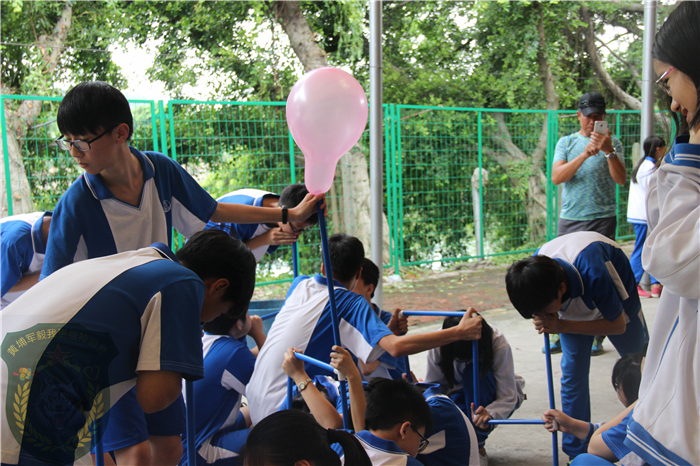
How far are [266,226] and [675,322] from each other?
7.41 feet

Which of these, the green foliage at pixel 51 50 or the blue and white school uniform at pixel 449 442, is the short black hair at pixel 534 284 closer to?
the blue and white school uniform at pixel 449 442

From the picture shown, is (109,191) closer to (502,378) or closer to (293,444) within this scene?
(293,444)

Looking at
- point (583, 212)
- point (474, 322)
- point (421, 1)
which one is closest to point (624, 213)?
point (421, 1)

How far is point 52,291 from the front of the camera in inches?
44.6

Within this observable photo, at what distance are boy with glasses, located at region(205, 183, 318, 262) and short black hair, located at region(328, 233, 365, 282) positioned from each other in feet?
1.13

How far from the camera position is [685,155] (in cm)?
113

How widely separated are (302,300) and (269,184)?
377 centimetres

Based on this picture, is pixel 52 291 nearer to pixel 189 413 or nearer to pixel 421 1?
pixel 189 413

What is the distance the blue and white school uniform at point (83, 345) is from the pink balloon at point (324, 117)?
2.64ft

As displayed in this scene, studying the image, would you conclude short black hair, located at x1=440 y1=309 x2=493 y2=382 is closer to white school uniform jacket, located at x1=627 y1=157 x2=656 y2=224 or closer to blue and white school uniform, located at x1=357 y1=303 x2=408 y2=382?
blue and white school uniform, located at x1=357 y1=303 x2=408 y2=382

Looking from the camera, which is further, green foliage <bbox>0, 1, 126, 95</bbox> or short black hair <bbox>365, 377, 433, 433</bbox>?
green foliage <bbox>0, 1, 126, 95</bbox>

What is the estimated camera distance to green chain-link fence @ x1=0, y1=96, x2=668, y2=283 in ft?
16.3

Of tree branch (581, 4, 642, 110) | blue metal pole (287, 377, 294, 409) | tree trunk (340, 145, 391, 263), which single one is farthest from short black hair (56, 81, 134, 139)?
tree branch (581, 4, 642, 110)

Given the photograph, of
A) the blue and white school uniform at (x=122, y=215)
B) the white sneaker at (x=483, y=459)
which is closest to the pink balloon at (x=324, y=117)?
the blue and white school uniform at (x=122, y=215)
